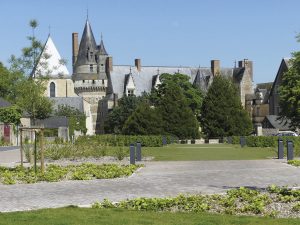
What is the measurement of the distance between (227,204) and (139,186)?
199 inches

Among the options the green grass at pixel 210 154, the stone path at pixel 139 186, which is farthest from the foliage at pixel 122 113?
the stone path at pixel 139 186

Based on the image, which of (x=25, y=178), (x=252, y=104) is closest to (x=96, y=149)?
(x=25, y=178)

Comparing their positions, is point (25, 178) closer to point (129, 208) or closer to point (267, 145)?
point (129, 208)

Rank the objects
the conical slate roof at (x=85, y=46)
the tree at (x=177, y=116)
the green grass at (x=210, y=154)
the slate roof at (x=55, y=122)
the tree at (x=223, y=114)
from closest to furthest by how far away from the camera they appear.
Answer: the green grass at (x=210, y=154) < the tree at (x=177, y=116) < the tree at (x=223, y=114) < the slate roof at (x=55, y=122) < the conical slate roof at (x=85, y=46)

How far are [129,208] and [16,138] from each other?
1847 inches

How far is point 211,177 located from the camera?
19531 mm

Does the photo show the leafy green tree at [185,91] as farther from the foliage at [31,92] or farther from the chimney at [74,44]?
the chimney at [74,44]

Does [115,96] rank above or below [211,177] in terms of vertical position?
above

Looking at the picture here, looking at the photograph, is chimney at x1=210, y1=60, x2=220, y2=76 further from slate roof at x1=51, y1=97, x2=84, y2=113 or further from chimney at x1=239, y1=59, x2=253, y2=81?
slate roof at x1=51, y1=97, x2=84, y2=113

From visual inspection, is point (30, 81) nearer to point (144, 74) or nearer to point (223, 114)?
point (223, 114)

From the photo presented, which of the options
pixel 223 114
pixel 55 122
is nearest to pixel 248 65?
pixel 223 114

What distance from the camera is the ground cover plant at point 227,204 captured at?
11.3 m

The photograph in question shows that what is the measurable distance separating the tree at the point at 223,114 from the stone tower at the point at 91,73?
179 feet

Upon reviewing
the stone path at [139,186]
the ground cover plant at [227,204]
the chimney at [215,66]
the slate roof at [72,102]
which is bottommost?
the stone path at [139,186]
